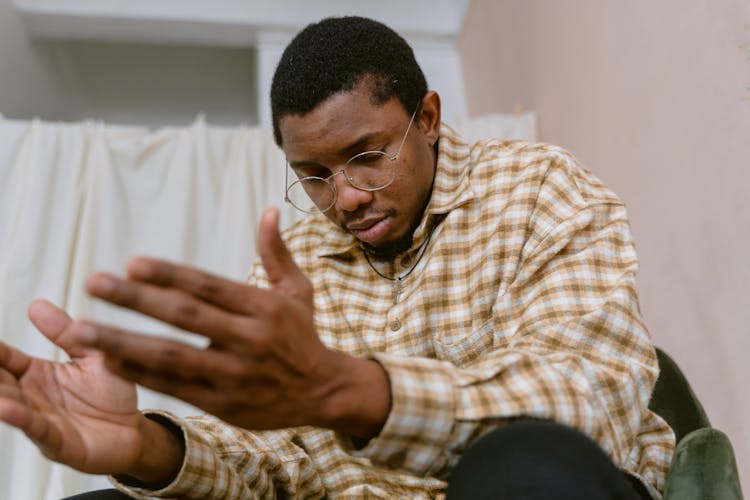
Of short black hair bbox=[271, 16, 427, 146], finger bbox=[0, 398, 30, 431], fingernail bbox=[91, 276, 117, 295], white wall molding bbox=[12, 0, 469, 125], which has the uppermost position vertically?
white wall molding bbox=[12, 0, 469, 125]

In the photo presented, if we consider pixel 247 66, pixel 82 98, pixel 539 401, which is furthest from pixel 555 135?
pixel 82 98

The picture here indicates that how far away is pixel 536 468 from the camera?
0.50 m

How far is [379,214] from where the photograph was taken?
972mm

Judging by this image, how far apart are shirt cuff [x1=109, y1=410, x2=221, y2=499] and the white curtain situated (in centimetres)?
127

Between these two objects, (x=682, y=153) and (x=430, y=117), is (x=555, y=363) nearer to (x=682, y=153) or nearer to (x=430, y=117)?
(x=430, y=117)

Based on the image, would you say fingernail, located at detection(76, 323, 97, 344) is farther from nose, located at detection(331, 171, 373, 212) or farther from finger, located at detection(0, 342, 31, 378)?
nose, located at detection(331, 171, 373, 212)

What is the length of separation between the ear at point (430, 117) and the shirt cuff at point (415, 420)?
533 millimetres

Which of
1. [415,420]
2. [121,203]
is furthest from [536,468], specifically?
[121,203]

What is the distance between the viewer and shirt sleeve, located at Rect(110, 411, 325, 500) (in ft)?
2.58

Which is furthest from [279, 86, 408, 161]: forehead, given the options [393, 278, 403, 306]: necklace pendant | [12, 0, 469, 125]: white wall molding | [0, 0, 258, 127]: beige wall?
[0, 0, 258, 127]: beige wall

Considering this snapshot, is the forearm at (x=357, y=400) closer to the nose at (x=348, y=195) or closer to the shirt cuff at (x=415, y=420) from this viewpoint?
the shirt cuff at (x=415, y=420)

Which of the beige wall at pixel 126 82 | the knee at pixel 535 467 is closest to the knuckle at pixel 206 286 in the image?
the knee at pixel 535 467

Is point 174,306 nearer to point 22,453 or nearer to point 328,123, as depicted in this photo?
point 328,123

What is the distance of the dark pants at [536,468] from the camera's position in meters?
0.49
